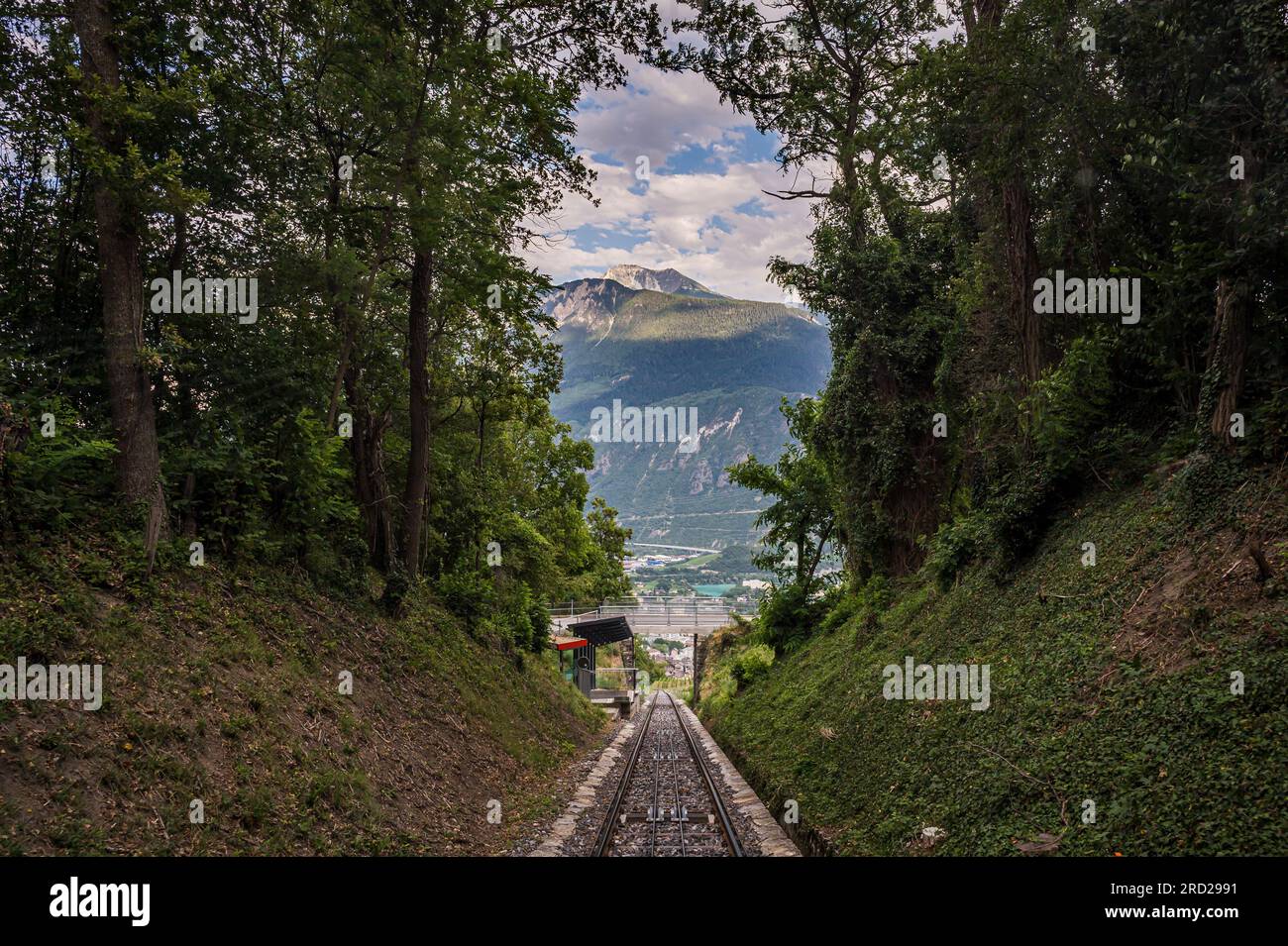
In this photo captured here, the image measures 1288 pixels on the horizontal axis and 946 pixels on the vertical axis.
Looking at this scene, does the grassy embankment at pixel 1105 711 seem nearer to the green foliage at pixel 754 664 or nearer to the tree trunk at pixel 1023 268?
the tree trunk at pixel 1023 268

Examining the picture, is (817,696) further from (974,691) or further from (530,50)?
(530,50)

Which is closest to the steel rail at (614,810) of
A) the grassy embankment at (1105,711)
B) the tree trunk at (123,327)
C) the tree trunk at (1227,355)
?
the grassy embankment at (1105,711)

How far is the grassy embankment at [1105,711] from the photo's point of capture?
4.49m

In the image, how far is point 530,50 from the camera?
43.4 feet

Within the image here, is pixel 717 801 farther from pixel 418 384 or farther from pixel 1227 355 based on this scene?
pixel 1227 355

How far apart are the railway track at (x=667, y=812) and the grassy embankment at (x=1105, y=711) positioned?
4.52 feet

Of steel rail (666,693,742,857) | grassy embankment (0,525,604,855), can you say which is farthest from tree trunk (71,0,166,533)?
steel rail (666,693,742,857)

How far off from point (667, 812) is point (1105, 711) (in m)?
8.63

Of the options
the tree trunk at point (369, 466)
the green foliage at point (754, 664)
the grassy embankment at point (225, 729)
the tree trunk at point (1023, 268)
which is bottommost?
the green foliage at point (754, 664)

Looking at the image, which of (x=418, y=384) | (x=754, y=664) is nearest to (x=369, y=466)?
(x=418, y=384)

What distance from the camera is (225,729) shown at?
21.4 ft

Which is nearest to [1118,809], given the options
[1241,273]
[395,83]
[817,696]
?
[1241,273]

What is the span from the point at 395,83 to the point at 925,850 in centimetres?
1377
